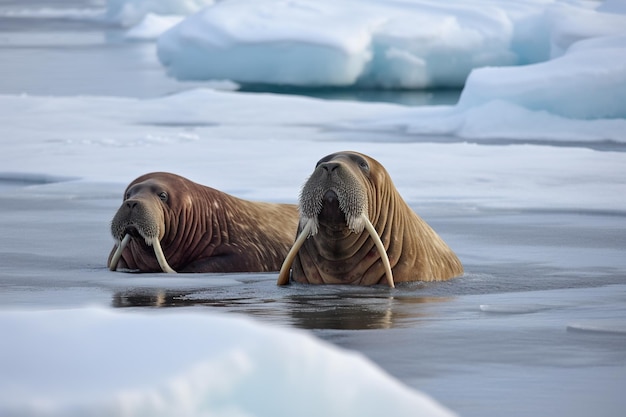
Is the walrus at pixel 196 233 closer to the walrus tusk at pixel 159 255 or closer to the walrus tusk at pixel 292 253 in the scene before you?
the walrus tusk at pixel 159 255

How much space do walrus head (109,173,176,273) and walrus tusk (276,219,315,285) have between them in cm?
108

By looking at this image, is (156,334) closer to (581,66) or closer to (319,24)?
(581,66)

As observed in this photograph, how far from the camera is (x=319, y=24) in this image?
28297 mm

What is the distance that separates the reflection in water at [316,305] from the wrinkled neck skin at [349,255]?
0.31 m

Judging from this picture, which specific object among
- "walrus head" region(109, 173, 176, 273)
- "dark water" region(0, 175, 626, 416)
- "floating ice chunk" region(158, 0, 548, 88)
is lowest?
"dark water" region(0, 175, 626, 416)

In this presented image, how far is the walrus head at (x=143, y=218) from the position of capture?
8.21 m

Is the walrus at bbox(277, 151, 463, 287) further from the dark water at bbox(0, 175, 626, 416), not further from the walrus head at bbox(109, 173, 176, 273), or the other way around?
the walrus head at bbox(109, 173, 176, 273)

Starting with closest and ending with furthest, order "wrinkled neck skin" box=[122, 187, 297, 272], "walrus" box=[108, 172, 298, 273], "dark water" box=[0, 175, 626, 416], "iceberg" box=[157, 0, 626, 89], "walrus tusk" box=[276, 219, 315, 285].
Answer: "dark water" box=[0, 175, 626, 416] < "walrus tusk" box=[276, 219, 315, 285] < "walrus" box=[108, 172, 298, 273] < "wrinkled neck skin" box=[122, 187, 297, 272] < "iceberg" box=[157, 0, 626, 89]

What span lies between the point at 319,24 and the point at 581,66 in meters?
9.24

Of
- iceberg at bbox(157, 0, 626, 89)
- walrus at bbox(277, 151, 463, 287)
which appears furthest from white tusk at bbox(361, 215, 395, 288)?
iceberg at bbox(157, 0, 626, 89)

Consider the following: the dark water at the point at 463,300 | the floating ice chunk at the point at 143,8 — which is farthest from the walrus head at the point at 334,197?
the floating ice chunk at the point at 143,8

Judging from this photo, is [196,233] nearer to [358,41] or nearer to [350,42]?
[350,42]

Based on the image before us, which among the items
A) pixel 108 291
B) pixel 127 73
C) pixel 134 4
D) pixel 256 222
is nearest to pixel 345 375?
pixel 108 291

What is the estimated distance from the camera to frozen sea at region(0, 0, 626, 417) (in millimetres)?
3148
